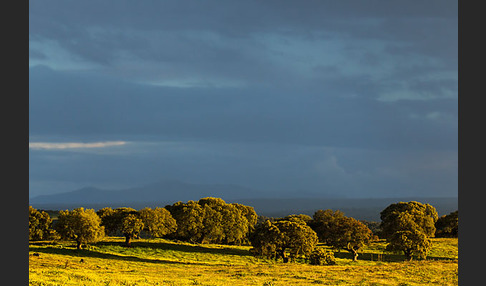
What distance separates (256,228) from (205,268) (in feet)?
110

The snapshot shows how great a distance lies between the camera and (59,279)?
33938 mm

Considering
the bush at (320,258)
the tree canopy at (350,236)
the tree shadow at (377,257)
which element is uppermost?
the tree canopy at (350,236)

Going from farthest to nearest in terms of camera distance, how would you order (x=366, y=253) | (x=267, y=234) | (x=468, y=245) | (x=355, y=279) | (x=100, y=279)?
(x=366, y=253), (x=267, y=234), (x=355, y=279), (x=100, y=279), (x=468, y=245)

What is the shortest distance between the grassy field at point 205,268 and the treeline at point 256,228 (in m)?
3.13

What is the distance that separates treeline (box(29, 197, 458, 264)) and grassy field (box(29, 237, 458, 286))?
3129 mm

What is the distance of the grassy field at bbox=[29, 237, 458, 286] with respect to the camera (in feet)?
132

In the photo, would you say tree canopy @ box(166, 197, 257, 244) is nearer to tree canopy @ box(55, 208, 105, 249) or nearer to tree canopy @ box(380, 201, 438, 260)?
tree canopy @ box(55, 208, 105, 249)

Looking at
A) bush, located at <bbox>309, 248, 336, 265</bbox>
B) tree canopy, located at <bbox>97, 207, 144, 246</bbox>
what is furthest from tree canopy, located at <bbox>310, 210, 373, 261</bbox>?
tree canopy, located at <bbox>97, 207, 144, 246</bbox>

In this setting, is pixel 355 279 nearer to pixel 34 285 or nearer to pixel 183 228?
pixel 34 285

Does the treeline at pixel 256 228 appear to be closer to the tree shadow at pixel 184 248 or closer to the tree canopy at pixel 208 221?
the tree canopy at pixel 208 221

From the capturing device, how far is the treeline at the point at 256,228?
7125 centimetres

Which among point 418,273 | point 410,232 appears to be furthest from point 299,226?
point 418,273

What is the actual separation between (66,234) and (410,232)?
61.6 metres

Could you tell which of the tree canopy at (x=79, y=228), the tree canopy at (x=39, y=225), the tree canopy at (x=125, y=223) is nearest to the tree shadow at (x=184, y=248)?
the tree canopy at (x=125, y=223)
